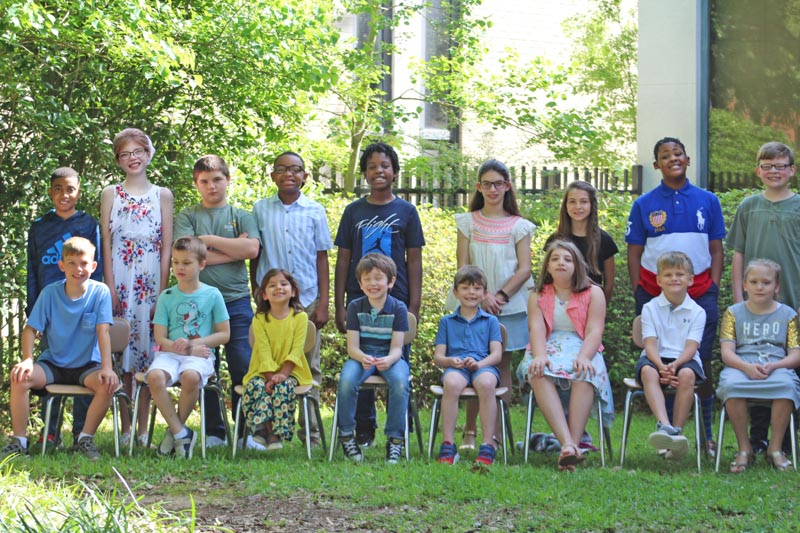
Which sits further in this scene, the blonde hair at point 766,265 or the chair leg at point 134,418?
the chair leg at point 134,418

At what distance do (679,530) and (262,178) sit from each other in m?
4.85

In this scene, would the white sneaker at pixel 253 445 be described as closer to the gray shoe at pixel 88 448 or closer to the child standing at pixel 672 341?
the gray shoe at pixel 88 448

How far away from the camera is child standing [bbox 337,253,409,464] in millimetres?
6129

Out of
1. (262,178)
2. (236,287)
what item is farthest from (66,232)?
(262,178)

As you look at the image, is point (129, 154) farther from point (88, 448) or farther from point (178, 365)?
point (88, 448)

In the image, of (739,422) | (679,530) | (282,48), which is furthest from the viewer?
(282,48)

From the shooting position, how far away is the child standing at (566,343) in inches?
238

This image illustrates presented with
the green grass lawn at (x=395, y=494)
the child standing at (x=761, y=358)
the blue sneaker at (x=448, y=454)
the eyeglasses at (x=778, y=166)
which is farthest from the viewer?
the eyeglasses at (x=778, y=166)

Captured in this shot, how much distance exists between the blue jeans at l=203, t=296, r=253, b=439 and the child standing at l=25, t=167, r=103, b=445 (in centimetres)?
74

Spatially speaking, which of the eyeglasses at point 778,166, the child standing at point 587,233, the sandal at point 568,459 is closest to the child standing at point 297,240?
the child standing at point 587,233

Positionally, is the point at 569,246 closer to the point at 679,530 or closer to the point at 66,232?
the point at 679,530

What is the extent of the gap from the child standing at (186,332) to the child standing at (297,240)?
43 centimetres

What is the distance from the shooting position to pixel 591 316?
20.4 ft

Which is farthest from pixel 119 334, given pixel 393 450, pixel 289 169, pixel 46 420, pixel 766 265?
pixel 766 265
